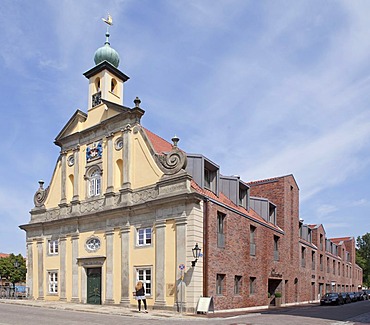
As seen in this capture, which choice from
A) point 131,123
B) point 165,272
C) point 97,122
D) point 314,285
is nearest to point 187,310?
point 165,272

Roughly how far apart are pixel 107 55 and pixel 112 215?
12.2 metres

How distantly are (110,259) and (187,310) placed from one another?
6522 mm

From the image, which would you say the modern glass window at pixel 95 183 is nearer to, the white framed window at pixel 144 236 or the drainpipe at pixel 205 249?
the white framed window at pixel 144 236

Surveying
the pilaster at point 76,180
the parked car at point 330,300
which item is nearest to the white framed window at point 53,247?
Answer: the pilaster at point 76,180

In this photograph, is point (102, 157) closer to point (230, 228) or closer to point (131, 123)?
point (131, 123)

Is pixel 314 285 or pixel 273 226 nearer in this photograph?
pixel 273 226

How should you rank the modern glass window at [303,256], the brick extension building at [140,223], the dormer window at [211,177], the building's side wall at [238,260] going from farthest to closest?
the modern glass window at [303,256] < the dormer window at [211,177] < the building's side wall at [238,260] < the brick extension building at [140,223]

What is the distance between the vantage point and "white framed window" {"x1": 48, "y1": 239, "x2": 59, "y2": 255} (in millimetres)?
30672

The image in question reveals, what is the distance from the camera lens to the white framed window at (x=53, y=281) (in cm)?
3011

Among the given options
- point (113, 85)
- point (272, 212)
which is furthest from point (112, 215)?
point (272, 212)

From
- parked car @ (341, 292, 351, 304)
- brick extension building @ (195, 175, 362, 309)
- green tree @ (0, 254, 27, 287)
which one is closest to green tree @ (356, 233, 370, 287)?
brick extension building @ (195, 175, 362, 309)

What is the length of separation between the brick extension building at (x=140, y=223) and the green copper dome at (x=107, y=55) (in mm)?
75

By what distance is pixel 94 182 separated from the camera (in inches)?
1147

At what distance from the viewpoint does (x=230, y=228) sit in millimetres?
25719
